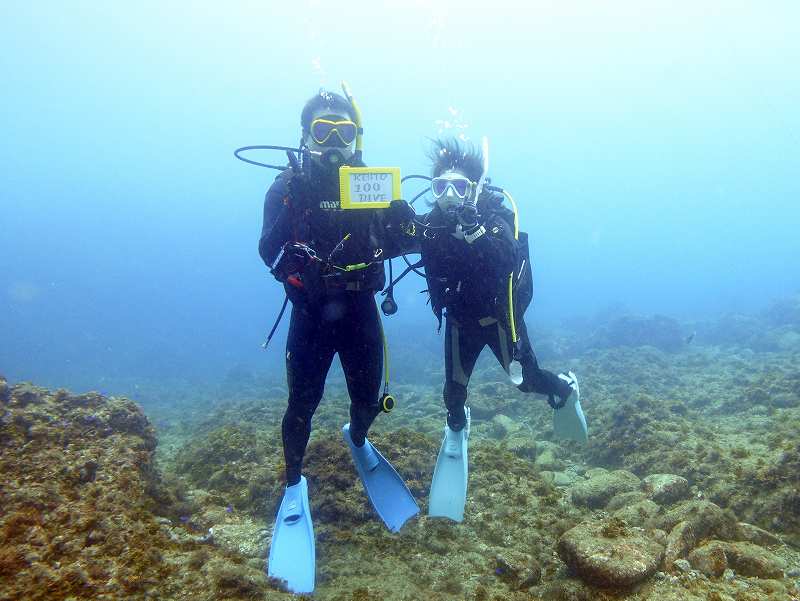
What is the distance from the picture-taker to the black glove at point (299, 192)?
3943mm

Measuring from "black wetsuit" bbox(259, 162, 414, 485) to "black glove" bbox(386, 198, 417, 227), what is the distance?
0.11 m

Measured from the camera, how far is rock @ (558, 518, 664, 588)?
2.92m

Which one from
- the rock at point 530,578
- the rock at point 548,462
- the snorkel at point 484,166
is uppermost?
the snorkel at point 484,166

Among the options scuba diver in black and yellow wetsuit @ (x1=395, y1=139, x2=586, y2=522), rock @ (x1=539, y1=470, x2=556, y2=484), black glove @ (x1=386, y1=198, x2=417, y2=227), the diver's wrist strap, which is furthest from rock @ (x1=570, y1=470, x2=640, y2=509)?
black glove @ (x1=386, y1=198, x2=417, y2=227)

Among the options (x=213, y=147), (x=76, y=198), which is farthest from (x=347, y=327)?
(x=76, y=198)

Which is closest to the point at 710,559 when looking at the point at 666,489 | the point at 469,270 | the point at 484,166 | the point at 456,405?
the point at 666,489

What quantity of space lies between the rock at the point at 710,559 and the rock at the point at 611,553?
24 cm

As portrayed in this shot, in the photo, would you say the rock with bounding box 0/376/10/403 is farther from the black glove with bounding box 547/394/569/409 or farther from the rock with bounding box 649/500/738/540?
the rock with bounding box 649/500/738/540

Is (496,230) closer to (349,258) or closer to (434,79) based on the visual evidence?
(349,258)

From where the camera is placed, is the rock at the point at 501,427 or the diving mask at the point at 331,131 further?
the rock at the point at 501,427

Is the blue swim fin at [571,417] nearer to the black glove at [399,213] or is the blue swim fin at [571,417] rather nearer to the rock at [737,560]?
the rock at [737,560]

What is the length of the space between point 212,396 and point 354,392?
55.6 ft

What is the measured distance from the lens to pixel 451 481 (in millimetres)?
4641

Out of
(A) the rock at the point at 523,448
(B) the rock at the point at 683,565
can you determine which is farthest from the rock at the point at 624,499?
(A) the rock at the point at 523,448
